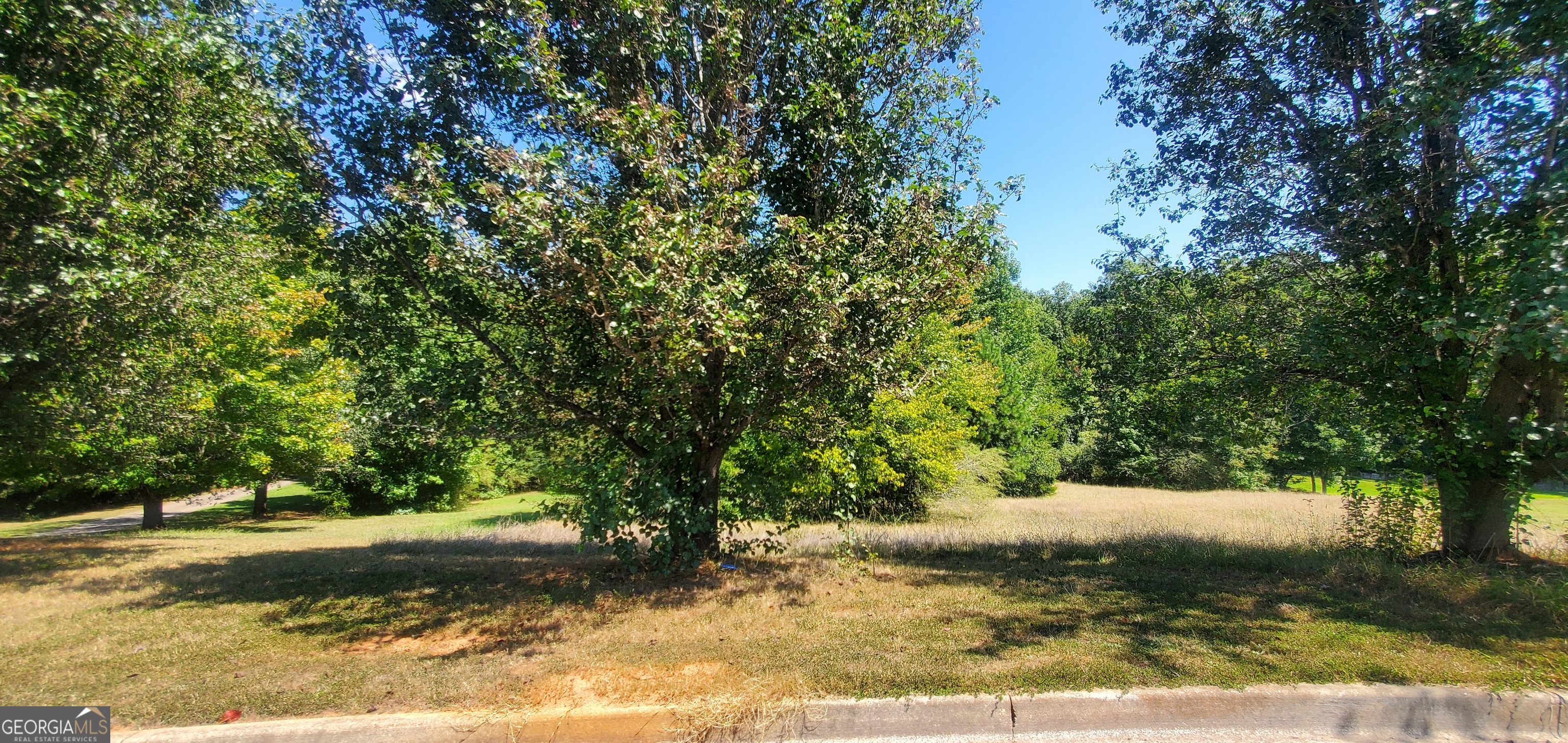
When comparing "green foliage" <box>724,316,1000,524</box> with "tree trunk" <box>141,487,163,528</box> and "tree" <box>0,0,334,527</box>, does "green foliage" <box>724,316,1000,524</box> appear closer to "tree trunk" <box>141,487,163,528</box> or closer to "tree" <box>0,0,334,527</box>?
"tree" <box>0,0,334,527</box>

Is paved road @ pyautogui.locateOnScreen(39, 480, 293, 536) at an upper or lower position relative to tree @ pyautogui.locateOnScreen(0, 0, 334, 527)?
lower

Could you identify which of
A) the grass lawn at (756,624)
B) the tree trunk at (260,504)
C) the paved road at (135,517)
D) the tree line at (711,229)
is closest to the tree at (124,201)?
the tree line at (711,229)

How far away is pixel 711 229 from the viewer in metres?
5.47

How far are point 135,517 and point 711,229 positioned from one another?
24430 mm

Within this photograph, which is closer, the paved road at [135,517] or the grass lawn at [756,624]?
the grass lawn at [756,624]

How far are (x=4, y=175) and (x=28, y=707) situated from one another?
16.8 feet

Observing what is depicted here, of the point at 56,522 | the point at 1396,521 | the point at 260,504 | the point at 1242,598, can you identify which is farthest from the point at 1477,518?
the point at 56,522

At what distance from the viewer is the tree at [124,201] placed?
658 cm

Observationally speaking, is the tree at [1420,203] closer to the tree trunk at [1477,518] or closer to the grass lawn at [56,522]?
the tree trunk at [1477,518]

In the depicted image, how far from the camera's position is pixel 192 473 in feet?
57.0

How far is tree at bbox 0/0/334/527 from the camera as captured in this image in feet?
21.6

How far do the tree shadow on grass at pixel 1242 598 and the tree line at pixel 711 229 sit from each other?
1117 mm

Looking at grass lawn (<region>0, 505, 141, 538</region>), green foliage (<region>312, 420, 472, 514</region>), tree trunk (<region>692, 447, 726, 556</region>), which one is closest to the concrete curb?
tree trunk (<region>692, 447, 726, 556</region>)

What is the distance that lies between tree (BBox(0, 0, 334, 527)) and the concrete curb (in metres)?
5.20
